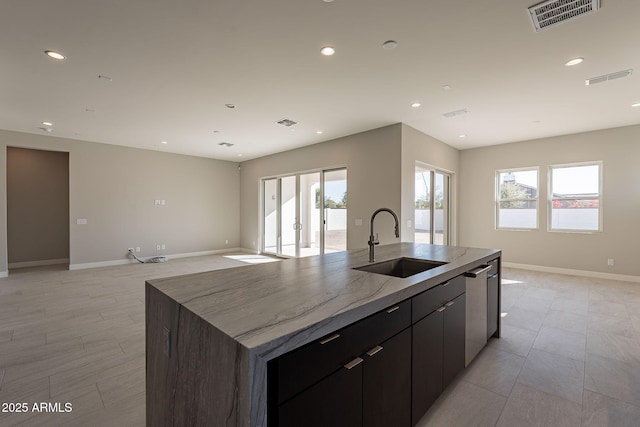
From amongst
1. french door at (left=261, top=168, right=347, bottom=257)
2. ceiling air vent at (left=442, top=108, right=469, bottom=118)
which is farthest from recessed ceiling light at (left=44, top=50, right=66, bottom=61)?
ceiling air vent at (left=442, top=108, right=469, bottom=118)

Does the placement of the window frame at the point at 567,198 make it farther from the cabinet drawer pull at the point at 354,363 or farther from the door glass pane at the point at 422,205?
the cabinet drawer pull at the point at 354,363

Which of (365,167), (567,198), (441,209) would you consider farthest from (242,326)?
(567,198)

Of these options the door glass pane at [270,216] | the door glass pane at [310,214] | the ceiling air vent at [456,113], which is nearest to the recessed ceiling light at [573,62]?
the ceiling air vent at [456,113]

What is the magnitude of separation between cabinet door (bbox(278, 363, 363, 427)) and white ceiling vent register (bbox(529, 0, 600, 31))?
292cm

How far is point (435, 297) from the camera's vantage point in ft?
5.68

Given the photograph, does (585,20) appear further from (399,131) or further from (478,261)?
(399,131)

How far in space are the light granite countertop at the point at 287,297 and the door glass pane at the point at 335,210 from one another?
4063 millimetres

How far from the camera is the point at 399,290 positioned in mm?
1376

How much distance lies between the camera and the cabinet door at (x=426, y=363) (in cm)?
156

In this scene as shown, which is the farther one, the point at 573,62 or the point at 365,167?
the point at 365,167

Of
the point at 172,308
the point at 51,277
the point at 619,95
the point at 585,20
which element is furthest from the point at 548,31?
the point at 51,277

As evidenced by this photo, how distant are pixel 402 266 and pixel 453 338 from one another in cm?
68

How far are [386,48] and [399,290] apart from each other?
2448mm

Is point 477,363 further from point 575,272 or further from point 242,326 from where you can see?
point 575,272
